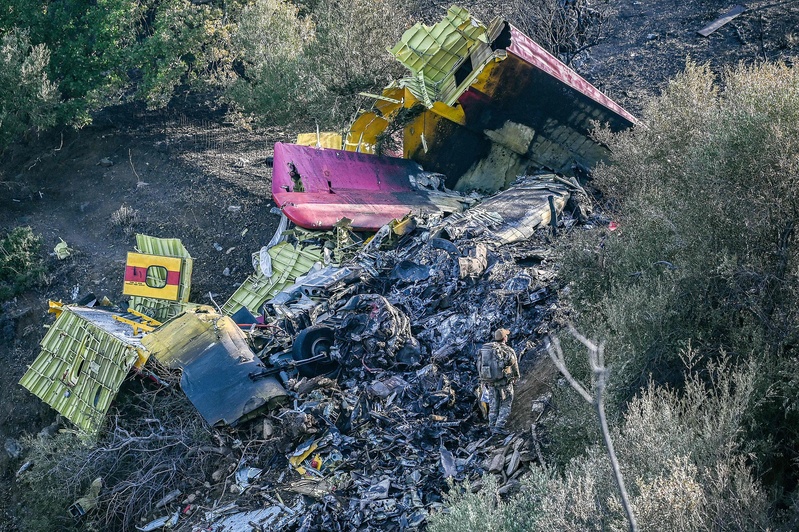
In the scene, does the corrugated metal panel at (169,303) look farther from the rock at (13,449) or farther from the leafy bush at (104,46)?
the leafy bush at (104,46)

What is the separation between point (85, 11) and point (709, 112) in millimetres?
16145

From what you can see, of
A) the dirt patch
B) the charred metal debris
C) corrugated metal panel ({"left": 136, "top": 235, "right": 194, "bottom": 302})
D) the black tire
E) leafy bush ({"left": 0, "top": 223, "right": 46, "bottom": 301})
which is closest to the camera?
the charred metal debris

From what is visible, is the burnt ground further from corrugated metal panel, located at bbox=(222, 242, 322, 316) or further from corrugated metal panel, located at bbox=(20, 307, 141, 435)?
corrugated metal panel, located at bbox=(20, 307, 141, 435)

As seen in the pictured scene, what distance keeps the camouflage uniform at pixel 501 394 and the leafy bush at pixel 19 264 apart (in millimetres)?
10986

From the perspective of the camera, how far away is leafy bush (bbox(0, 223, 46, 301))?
15617 millimetres

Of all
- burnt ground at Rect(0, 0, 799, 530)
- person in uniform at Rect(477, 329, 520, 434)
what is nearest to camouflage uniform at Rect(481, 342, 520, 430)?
person in uniform at Rect(477, 329, 520, 434)

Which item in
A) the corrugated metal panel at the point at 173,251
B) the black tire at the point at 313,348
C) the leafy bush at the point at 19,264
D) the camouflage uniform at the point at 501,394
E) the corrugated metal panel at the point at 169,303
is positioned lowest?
the leafy bush at the point at 19,264

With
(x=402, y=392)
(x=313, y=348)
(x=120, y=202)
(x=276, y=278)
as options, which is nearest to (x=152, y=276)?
(x=276, y=278)

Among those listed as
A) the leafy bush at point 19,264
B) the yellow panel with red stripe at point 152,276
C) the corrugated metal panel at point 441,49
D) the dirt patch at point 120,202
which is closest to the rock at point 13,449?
the dirt patch at point 120,202

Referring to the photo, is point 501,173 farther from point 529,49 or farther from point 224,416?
point 224,416

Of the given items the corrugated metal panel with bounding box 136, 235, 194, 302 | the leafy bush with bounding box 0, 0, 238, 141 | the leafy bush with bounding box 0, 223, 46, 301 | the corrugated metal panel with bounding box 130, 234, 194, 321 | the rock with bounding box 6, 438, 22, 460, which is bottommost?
the rock with bounding box 6, 438, 22, 460

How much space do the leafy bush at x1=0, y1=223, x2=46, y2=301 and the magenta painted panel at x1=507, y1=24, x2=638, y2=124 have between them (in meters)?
10.3

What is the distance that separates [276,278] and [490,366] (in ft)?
18.8

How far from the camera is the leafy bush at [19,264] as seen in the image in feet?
51.2
